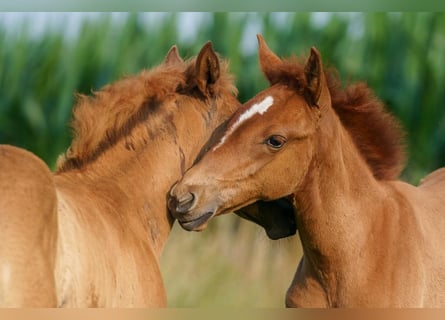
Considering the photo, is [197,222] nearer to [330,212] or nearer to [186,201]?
[186,201]

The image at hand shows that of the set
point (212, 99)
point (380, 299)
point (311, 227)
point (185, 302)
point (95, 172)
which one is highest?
point (212, 99)

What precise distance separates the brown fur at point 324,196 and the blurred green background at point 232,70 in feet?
5.31

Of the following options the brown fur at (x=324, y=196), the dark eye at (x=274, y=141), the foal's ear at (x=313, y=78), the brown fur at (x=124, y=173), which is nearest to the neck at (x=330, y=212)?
the brown fur at (x=324, y=196)

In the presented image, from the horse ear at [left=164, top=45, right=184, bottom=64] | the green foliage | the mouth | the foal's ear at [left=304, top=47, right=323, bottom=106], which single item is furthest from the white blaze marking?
the green foliage

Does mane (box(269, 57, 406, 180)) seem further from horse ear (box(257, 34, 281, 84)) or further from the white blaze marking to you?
the white blaze marking

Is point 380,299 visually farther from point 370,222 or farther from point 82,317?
point 82,317

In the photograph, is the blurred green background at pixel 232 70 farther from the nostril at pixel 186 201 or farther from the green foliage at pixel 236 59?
the nostril at pixel 186 201

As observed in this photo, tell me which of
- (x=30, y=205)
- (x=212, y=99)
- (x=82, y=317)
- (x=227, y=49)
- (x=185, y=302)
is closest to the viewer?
(x=30, y=205)

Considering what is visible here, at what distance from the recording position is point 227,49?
7512mm

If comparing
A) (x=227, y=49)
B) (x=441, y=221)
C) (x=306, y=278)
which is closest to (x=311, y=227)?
(x=306, y=278)

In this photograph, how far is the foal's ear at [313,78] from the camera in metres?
4.88

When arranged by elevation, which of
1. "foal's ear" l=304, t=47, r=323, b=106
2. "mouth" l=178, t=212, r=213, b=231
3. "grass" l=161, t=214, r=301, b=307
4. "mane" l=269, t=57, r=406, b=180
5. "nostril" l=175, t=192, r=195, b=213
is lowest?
"grass" l=161, t=214, r=301, b=307

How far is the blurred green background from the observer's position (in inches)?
268

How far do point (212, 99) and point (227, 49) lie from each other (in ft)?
7.88
